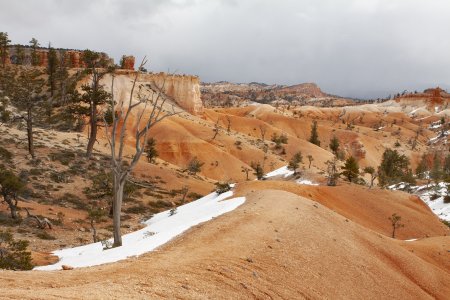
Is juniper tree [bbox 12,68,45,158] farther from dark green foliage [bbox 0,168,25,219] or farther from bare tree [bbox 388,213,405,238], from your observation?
bare tree [bbox 388,213,405,238]

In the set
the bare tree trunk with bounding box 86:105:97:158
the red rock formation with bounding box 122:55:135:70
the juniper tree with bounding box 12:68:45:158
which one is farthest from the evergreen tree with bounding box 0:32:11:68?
the bare tree trunk with bounding box 86:105:97:158

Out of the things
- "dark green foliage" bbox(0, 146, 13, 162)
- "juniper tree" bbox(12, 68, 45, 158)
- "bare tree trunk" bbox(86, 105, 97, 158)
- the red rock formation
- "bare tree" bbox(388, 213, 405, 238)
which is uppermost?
the red rock formation

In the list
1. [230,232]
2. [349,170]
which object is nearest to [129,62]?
[349,170]

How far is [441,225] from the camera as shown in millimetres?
34188

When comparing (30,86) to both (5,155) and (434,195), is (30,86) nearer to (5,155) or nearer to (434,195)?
(5,155)

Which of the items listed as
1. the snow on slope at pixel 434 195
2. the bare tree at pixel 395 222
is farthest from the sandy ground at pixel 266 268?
the snow on slope at pixel 434 195

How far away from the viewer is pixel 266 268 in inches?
460

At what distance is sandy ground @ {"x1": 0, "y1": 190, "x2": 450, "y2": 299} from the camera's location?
888 centimetres

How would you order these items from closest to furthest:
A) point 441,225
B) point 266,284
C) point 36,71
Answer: point 266,284
point 441,225
point 36,71

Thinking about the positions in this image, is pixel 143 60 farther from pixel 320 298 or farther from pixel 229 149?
pixel 229 149

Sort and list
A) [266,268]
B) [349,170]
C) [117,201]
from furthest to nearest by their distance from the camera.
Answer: [349,170] → [117,201] → [266,268]

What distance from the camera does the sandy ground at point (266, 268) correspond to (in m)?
8.88

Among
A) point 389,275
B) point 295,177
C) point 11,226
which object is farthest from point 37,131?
point 389,275

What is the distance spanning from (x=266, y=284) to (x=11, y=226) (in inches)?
848
